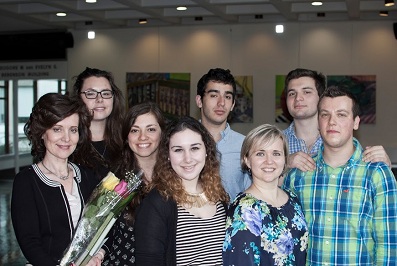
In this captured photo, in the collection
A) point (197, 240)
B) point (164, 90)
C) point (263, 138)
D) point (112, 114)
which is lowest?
point (197, 240)

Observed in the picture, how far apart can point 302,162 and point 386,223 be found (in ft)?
1.93

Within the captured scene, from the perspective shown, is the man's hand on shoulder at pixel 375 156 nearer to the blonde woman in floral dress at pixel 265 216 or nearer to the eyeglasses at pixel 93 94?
the blonde woman in floral dress at pixel 265 216

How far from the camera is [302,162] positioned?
3176 millimetres

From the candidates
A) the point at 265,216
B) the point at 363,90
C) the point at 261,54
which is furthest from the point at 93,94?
the point at 363,90

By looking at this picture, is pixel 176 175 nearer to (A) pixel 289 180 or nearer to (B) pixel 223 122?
(A) pixel 289 180

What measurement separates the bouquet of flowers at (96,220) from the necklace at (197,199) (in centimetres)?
31

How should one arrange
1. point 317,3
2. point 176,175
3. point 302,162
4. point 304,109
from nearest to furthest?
point 176,175, point 302,162, point 304,109, point 317,3

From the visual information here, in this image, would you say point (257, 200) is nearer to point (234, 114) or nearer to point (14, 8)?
point (14, 8)

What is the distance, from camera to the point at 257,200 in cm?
273

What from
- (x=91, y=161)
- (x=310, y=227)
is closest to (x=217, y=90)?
(x=91, y=161)

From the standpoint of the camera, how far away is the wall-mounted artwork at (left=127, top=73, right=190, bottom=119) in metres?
13.8

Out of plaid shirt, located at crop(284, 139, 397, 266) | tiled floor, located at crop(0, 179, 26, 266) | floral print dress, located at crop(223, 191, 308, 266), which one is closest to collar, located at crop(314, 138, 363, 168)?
plaid shirt, located at crop(284, 139, 397, 266)

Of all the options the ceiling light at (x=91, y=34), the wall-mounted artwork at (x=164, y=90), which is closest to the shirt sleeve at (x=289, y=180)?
the wall-mounted artwork at (x=164, y=90)

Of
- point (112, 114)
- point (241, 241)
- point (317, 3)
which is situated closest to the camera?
point (241, 241)
